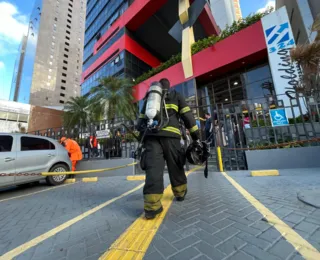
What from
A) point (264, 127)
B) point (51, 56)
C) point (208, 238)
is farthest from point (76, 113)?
point (51, 56)

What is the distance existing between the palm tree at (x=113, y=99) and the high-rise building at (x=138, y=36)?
3.88 m

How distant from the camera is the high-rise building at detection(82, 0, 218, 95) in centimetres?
1956

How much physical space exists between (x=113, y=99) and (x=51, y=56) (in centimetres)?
7092

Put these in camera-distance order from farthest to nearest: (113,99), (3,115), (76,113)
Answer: (3,115) < (76,113) < (113,99)

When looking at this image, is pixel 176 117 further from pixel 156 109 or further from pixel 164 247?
pixel 164 247

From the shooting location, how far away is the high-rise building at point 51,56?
62938mm

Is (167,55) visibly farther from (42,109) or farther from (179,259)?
(179,259)

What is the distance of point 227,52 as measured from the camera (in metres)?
12.2

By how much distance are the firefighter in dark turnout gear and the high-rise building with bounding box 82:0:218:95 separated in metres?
19.8

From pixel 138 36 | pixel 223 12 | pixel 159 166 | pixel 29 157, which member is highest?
pixel 223 12

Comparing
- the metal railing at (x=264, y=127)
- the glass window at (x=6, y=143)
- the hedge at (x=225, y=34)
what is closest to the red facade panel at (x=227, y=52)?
the hedge at (x=225, y=34)

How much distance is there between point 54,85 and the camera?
216 feet

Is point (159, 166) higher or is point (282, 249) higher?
point (159, 166)

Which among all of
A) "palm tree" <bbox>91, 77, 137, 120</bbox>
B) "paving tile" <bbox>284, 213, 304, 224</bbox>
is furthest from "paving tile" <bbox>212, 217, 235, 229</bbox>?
"palm tree" <bbox>91, 77, 137, 120</bbox>
